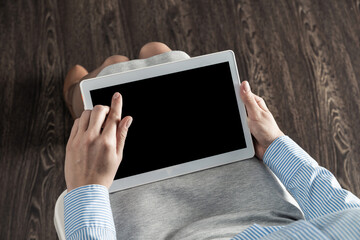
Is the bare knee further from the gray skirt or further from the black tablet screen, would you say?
the gray skirt

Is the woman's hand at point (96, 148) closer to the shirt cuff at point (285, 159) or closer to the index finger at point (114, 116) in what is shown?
the index finger at point (114, 116)

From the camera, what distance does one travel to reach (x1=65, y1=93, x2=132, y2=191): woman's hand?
0.67 metres

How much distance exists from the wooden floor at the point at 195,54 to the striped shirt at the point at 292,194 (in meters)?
0.63

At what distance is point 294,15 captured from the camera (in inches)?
57.8

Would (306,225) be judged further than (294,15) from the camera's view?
No

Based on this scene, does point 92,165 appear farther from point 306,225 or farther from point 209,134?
point 306,225

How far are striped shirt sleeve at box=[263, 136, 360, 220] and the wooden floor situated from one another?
0.62m

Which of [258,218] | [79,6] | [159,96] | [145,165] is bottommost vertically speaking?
[258,218]

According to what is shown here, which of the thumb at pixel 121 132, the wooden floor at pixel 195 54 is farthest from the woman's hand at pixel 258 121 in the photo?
the wooden floor at pixel 195 54

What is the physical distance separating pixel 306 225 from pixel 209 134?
0.39 meters

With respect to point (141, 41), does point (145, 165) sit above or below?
below

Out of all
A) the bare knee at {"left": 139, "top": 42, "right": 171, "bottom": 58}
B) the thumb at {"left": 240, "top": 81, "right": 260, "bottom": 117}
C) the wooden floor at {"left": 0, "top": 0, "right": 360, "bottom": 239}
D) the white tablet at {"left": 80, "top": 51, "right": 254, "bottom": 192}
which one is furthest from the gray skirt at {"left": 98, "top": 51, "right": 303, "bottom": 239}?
the wooden floor at {"left": 0, "top": 0, "right": 360, "bottom": 239}

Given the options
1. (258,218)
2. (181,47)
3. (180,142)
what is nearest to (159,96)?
(180,142)

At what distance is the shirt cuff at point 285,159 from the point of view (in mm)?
707
